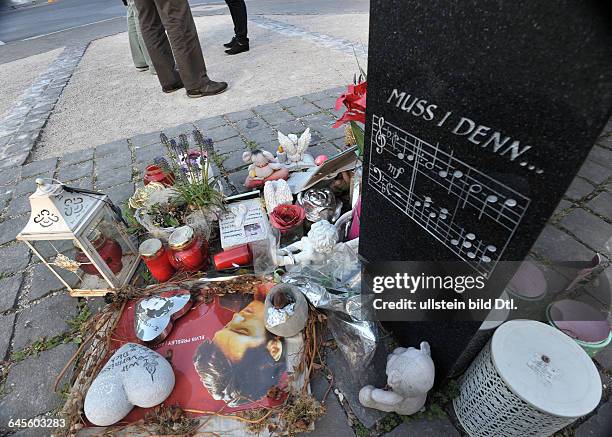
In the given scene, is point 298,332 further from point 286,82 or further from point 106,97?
point 106,97

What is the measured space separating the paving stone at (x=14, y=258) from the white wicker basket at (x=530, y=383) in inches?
107

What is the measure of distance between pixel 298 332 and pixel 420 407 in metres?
0.59

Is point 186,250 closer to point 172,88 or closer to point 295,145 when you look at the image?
point 295,145

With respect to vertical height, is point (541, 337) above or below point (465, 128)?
below

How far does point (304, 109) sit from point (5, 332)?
308 centimetres

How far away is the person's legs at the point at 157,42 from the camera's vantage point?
143 inches

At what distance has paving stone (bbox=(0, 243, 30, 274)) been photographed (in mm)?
2176

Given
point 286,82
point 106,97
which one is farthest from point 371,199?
point 106,97

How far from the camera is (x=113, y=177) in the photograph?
2934 mm

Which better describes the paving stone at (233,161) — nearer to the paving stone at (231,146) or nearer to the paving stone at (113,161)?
Answer: the paving stone at (231,146)

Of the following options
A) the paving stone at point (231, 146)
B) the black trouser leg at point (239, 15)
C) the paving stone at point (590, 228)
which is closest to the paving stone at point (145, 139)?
the paving stone at point (231, 146)

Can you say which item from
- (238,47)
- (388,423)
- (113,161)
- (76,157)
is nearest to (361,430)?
(388,423)

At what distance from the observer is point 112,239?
6.06 feet

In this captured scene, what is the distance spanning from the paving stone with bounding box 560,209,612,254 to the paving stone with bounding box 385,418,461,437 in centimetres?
146
